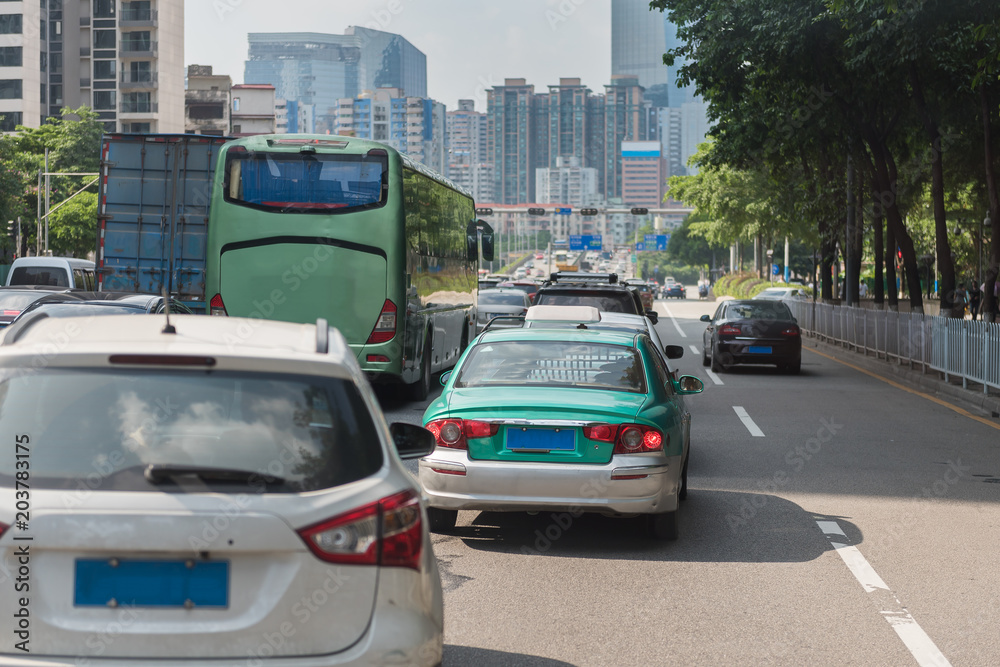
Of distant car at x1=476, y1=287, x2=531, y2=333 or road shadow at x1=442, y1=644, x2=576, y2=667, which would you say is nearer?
road shadow at x1=442, y1=644, x2=576, y2=667

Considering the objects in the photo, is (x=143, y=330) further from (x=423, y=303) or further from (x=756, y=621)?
(x=423, y=303)

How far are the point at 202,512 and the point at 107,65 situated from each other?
3850 inches

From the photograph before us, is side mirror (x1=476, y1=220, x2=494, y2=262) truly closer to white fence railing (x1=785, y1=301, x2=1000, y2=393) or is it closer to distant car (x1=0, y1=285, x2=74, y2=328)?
white fence railing (x1=785, y1=301, x2=1000, y2=393)

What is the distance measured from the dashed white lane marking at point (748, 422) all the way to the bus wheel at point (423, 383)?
432 centimetres

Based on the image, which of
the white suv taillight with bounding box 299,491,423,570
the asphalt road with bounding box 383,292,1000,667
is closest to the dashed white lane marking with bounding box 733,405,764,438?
the asphalt road with bounding box 383,292,1000,667

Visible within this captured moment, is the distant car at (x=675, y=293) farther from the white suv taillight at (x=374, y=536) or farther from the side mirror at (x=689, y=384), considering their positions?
the white suv taillight at (x=374, y=536)

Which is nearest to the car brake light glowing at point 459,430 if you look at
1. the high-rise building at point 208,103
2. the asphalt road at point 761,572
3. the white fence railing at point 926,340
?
the asphalt road at point 761,572

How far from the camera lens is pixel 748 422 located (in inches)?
586

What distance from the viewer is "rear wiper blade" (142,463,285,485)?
3297 millimetres

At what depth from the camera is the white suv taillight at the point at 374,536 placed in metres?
3.34

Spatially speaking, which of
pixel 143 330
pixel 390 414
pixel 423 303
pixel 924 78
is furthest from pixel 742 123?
pixel 143 330

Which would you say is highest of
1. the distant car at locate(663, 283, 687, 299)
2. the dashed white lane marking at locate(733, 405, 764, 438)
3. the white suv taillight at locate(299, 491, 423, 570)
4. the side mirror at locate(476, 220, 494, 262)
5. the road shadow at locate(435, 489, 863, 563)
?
the side mirror at locate(476, 220, 494, 262)

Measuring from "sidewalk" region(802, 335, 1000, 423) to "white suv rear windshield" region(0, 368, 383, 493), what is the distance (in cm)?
1377

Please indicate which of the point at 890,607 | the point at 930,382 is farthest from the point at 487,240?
the point at 890,607
